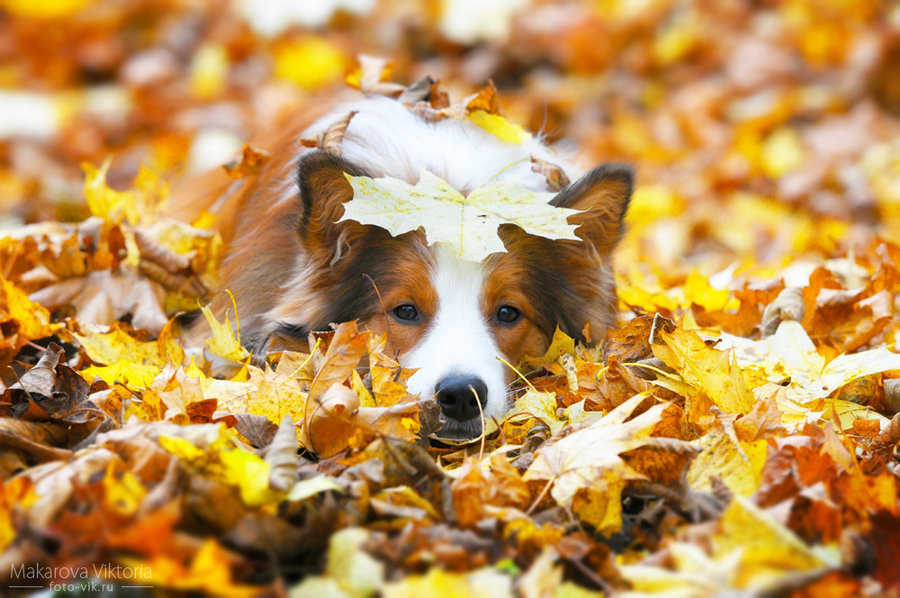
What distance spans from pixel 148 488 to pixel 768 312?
240 cm

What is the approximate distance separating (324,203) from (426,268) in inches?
16.6

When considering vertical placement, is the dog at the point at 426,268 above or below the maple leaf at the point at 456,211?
below

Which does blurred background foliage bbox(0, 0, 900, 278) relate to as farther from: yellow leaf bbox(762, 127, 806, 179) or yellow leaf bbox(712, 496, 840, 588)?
yellow leaf bbox(712, 496, 840, 588)

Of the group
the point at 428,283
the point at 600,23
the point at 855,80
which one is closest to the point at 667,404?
the point at 428,283

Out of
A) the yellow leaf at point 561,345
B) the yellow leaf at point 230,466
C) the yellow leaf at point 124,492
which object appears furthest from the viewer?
the yellow leaf at point 561,345

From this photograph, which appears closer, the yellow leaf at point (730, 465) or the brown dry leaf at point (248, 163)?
the yellow leaf at point (730, 465)

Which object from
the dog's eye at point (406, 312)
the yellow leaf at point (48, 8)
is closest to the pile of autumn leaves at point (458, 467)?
the dog's eye at point (406, 312)

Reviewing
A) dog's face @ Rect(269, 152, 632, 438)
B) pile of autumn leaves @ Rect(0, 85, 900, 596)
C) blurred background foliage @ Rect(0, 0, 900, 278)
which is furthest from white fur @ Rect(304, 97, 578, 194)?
blurred background foliage @ Rect(0, 0, 900, 278)

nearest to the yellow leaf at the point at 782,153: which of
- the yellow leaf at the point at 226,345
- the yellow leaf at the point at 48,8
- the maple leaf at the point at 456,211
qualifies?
the maple leaf at the point at 456,211

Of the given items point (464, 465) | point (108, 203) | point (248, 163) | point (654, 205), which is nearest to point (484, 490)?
point (464, 465)

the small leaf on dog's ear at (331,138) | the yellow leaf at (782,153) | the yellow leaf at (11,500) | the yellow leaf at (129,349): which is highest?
the small leaf on dog's ear at (331,138)

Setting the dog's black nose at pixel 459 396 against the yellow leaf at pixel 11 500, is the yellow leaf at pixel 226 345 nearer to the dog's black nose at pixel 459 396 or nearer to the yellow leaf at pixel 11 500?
the dog's black nose at pixel 459 396

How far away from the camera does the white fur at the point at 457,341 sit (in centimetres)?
289

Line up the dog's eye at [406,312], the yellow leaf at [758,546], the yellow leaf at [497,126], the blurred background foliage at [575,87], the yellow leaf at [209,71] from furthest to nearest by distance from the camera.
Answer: the yellow leaf at [209,71]
the blurred background foliage at [575,87]
the yellow leaf at [497,126]
the dog's eye at [406,312]
the yellow leaf at [758,546]
